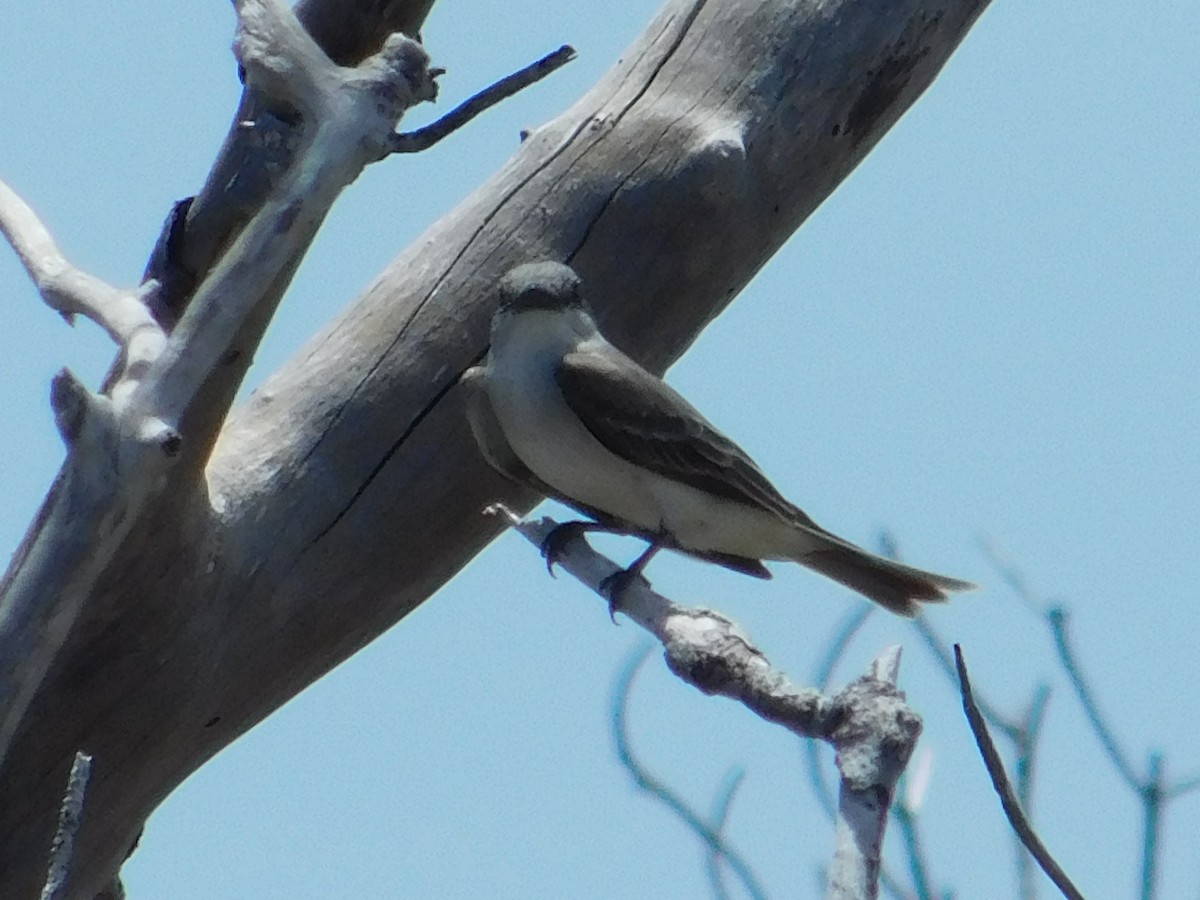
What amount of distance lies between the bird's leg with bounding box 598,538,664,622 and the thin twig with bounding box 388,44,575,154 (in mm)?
1186

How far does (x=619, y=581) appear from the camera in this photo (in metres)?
3.69

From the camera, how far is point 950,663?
3424 mm

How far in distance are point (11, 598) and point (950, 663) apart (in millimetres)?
1910

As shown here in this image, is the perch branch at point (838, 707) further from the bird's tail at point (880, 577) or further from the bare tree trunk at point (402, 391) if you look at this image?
the bird's tail at point (880, 577)

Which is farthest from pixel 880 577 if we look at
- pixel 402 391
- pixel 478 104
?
pixel 478 104

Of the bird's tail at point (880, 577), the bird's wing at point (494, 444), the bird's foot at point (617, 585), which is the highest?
the bird's tail at point (880, 577)

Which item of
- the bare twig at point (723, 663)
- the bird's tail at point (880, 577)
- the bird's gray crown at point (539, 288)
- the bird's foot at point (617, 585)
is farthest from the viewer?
the bird's tail at point (880, 577)

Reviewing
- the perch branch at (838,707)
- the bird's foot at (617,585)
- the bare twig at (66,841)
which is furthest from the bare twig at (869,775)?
the bird's foot at (617,585)

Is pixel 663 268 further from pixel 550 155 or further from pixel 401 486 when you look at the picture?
pixel 401 486

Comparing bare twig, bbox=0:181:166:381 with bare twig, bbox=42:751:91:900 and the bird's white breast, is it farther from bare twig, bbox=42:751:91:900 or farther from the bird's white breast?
the bird's white breast

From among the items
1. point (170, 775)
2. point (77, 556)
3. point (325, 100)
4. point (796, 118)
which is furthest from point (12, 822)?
point (796, 118)

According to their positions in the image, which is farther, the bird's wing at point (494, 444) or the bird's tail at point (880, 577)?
the bird's tail at point (880, 577)

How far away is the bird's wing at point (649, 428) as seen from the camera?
13.6 feet

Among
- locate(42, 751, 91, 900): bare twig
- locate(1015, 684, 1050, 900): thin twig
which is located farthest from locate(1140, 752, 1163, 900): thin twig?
locate(42, 751, 91, 900): bare twig
